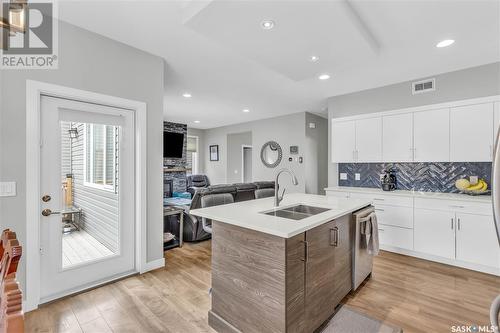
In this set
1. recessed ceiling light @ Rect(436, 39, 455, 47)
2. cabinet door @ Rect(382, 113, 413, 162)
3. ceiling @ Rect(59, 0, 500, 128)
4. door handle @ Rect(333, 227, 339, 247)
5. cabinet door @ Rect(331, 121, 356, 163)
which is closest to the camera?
ceiling @ Rect(59, 0, 500, 128)

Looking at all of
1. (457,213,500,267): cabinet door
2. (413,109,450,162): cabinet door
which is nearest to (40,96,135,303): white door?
(413,109,450,162): cabinet door

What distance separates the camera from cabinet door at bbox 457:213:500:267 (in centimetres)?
289

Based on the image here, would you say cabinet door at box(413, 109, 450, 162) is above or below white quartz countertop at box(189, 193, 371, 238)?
above

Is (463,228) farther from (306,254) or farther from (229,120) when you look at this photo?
(229,120)

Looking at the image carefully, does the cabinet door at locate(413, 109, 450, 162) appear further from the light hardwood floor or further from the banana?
the light hardwood floor

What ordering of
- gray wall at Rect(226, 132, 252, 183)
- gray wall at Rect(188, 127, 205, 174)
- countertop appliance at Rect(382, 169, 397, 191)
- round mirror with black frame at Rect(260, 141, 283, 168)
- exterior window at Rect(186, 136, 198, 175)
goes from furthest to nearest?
gray wall at Rect(188, 127, 205, 174)
exterior window at Rect(186, 136, 198, 175)
gray wall at Rect(226, 132, 252, 183)
round mirror with black frame at Rect(260, 141, 283, 168)
countertop appliance at Rect(382, 169, 397, 191)

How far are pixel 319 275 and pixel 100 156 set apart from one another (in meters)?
2.57

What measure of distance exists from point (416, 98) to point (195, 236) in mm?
A: 4152

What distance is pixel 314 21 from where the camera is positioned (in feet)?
6.44

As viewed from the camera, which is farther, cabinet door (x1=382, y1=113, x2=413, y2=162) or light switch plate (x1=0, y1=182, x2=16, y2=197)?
cabinet door (x1=382, y1=113, x2=413, y2=162)

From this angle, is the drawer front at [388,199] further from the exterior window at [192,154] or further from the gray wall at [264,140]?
the exterior window at [192,154]

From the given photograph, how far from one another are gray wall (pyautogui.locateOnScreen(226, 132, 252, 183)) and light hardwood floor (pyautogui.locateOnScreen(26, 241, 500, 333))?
5.07 meters

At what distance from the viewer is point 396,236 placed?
3586 mm

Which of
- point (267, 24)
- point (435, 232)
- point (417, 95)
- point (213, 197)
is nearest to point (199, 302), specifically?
point (213, 197)
